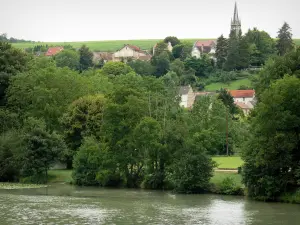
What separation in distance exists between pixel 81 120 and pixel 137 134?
14314mm

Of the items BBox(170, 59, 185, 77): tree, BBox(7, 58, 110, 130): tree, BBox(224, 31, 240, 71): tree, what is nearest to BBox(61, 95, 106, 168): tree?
BBox(7, 58, 110, 130): tree

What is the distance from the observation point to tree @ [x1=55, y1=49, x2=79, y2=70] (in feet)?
544

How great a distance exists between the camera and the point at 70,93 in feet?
266

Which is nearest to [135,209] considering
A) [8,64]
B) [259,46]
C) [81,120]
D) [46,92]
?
[81,120]

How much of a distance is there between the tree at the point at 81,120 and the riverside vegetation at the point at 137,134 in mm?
120

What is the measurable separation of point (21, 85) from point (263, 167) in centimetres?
4071

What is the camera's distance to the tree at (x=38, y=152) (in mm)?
65250

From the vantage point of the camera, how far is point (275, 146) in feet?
162

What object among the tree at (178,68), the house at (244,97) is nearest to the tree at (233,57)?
the tree at (178,68)

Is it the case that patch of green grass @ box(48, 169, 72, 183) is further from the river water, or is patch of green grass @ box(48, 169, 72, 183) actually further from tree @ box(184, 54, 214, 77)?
tree @ box(184, 54, 214, 77)

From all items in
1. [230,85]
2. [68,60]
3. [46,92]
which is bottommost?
[46,92]

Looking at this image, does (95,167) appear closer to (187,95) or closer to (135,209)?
(135,209)

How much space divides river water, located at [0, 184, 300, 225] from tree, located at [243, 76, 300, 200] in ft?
6.38

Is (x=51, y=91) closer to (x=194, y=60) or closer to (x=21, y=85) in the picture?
(x=21, y=85)
